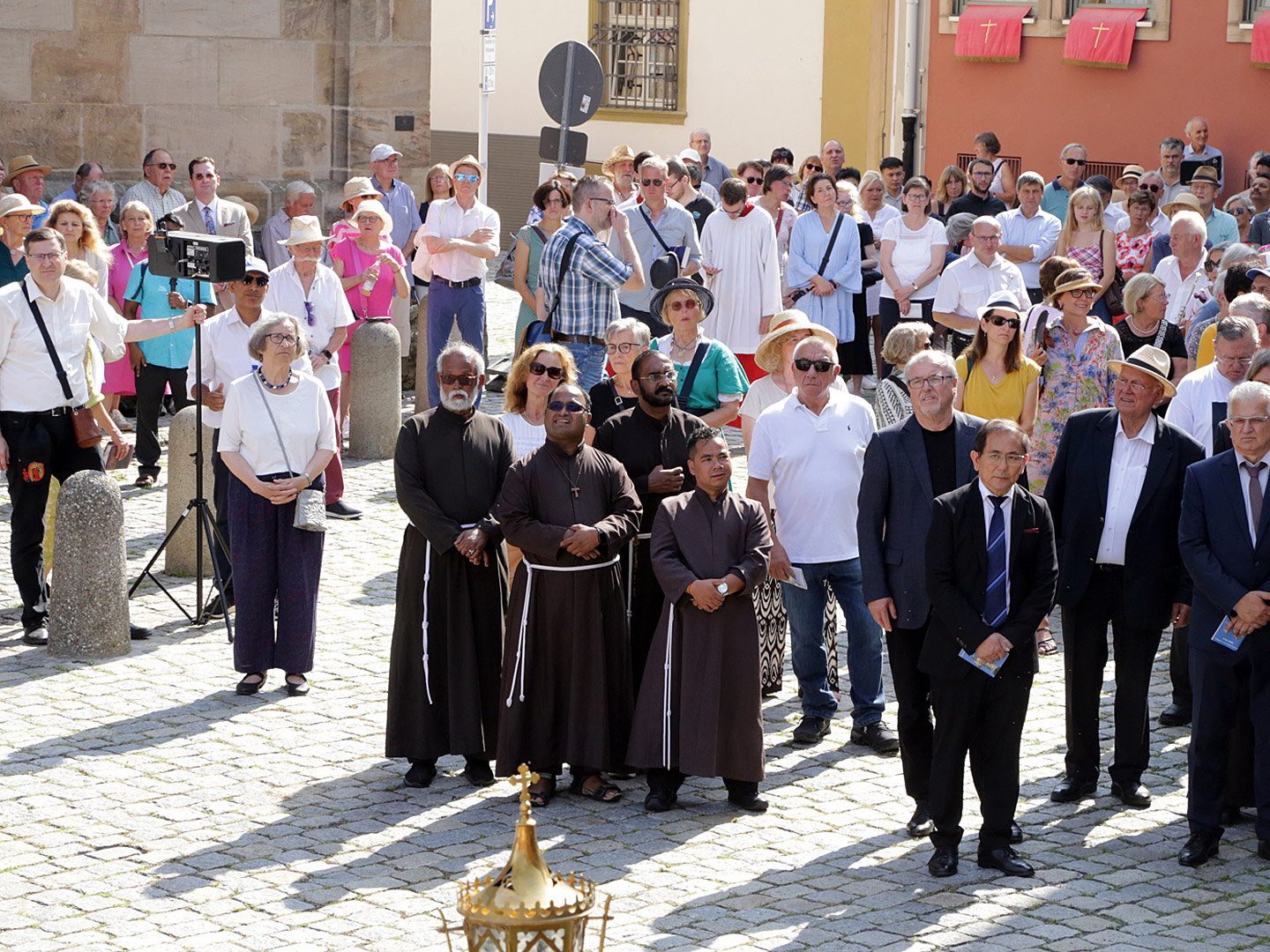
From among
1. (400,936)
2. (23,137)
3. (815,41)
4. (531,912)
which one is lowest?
(400,936)

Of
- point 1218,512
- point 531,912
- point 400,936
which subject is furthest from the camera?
point 1218,512

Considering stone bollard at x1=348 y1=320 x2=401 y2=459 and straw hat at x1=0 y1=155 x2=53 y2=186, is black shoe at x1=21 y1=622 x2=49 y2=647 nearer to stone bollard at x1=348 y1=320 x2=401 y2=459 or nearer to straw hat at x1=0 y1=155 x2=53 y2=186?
stone bollard at x1=348 y1=320 x2=401 y2=459

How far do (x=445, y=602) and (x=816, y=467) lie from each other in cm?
180

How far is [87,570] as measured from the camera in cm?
1015

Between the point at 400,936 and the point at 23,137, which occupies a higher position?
the point at 23,137

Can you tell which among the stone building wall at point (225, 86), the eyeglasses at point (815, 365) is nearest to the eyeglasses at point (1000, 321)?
the eyeglasses at point (815, 365)

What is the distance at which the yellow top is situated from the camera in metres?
10.1

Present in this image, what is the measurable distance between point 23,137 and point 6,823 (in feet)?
38.1

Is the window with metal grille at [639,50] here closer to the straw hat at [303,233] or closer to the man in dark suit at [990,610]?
the straw hat at [303,233]

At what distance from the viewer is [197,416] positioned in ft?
36.6

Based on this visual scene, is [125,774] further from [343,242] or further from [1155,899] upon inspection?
[343,242]

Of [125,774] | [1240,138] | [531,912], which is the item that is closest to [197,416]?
[125,774]

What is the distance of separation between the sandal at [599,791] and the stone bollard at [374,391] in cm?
767

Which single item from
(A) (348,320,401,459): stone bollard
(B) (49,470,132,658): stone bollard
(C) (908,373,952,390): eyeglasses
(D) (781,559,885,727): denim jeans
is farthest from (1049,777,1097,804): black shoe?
(A) (348,320,401,459): stone bollard
